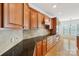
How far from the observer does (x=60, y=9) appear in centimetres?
185

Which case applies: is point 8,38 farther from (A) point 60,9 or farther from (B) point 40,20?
(A) point 60,9

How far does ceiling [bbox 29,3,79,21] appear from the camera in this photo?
1771 millimetres

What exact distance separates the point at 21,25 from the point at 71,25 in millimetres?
833

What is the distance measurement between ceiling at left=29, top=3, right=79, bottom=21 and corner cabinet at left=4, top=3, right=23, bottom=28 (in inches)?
10.6

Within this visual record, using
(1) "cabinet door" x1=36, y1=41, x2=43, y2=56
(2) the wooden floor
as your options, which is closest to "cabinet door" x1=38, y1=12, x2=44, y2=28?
(1) "cabinet door" x1=36, y1=41, x2=43, y2=56

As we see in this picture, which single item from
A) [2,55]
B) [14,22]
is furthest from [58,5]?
[2,55]

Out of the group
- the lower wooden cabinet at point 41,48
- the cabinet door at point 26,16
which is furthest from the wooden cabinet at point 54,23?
the cabinet door at point 26,16

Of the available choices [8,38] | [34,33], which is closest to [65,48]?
[34,33]

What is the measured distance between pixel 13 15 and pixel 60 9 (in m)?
0.83

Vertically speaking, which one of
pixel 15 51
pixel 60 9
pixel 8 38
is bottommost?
pixel 15 51

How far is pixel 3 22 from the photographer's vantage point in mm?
1133

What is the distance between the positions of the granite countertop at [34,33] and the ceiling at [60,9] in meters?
0.31

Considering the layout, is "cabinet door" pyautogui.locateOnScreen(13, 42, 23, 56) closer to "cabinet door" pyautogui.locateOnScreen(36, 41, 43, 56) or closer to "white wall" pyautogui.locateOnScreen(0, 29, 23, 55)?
"white wall" pyautogui.locateOnScreen(0, 29, 23, 55)

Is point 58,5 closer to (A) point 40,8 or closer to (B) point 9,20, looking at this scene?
(A) point 40,8
